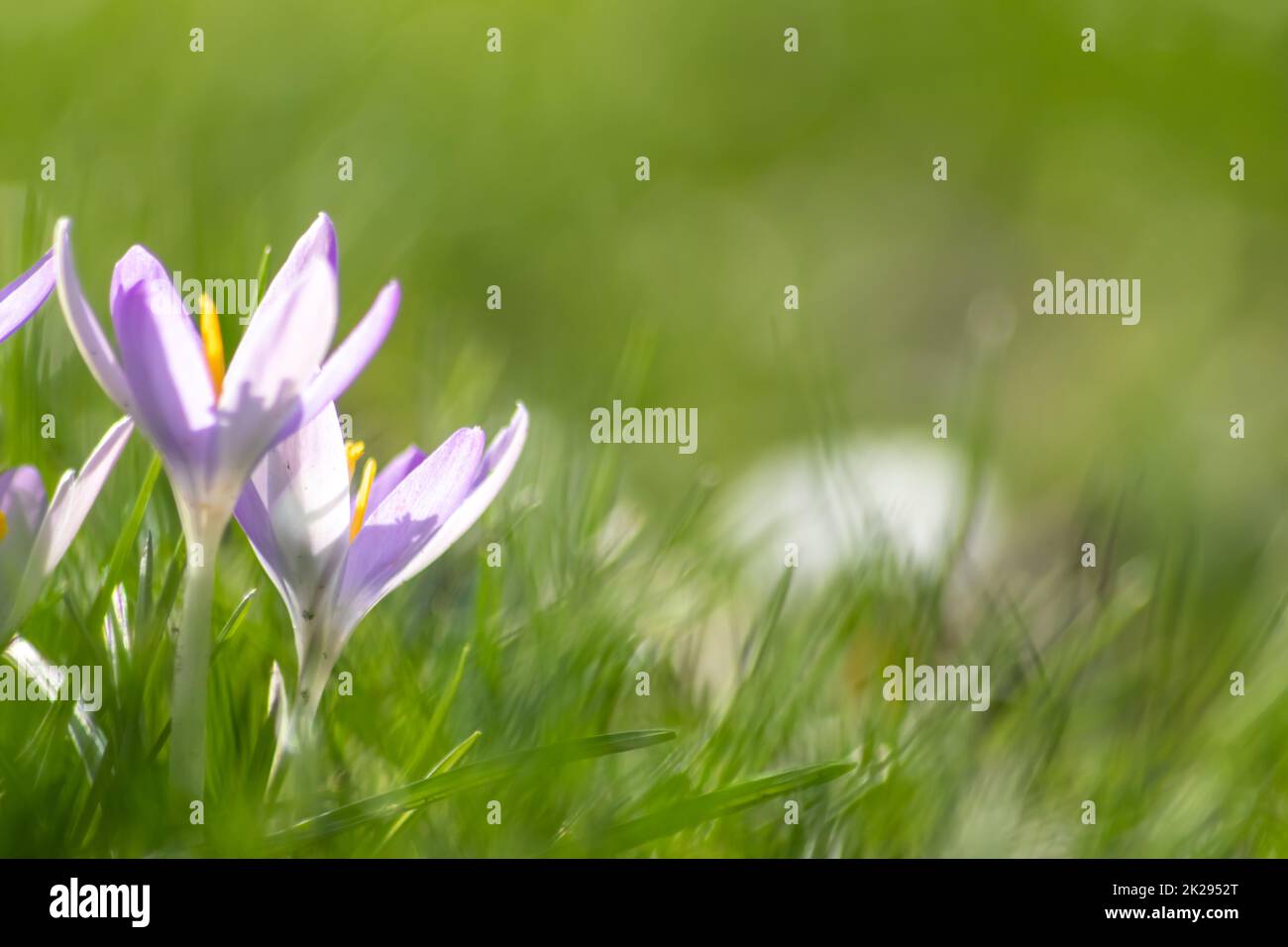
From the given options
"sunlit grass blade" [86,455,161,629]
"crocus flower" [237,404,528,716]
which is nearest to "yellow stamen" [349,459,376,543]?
"crocus flower" [237,404,528,716]

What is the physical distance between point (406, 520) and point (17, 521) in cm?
17

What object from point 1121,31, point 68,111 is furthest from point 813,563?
point 1121,31

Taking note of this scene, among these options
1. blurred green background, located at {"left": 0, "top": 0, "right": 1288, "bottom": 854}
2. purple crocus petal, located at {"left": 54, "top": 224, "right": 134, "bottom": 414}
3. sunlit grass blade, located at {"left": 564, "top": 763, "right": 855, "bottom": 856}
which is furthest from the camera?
blurred green background, located at {"left": 0, "top": 0, "right": 1288, "bottom": 854}

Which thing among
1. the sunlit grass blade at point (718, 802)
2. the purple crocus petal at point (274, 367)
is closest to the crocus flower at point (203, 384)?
the purple crocus petal at point (274, 367)

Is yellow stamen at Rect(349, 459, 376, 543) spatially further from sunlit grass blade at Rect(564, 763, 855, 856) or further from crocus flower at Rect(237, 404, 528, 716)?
sunlit grass blade at Rect(564, 763, 855, 856)

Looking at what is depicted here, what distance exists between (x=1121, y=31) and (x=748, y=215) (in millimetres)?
990

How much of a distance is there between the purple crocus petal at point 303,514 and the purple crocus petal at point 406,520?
0.04 ft

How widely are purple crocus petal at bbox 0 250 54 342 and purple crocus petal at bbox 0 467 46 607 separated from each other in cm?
7

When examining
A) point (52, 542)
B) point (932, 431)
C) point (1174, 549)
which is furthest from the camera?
point (932, 431)

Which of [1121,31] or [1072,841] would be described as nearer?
[1072,841]

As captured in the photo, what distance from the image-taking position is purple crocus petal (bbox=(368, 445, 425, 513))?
0.70 m

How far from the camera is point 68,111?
193 cm

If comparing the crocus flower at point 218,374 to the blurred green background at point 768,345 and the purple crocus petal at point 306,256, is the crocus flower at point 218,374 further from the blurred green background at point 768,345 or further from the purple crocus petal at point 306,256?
the blurred green background at point 768,345

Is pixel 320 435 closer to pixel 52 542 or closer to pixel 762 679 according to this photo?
pixel 52 542
